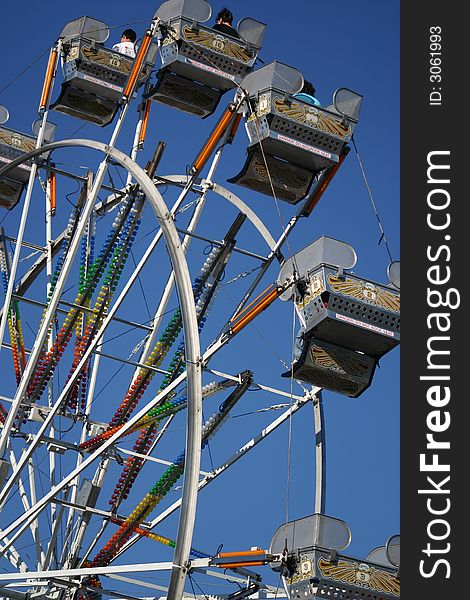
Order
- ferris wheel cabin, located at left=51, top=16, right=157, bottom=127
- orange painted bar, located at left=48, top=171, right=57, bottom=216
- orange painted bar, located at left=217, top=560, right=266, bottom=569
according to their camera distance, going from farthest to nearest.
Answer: orange painted bar, located at left=48, top=171, right=57, bottom=216, ferris wheel cabin, located at left=51, top=16, right=157, bottom=127, orange painted bar, located at left=217, top=560, right=266, bottom=569

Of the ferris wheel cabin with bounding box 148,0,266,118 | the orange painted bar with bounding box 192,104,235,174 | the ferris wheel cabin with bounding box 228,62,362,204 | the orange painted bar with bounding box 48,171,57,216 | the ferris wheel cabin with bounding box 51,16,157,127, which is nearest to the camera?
the ferris wheel cabin with bounding box 228,62,362,204

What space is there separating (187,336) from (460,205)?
4.77m

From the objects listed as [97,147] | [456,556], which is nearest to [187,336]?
[97,147]

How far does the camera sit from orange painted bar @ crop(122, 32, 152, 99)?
63.1 feet

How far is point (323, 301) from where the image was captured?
53.4 feet

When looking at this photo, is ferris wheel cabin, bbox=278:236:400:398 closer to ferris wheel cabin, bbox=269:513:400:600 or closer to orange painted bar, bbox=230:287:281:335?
orange painted bar, bbox=230:287:281:335

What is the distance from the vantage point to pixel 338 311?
645 inches

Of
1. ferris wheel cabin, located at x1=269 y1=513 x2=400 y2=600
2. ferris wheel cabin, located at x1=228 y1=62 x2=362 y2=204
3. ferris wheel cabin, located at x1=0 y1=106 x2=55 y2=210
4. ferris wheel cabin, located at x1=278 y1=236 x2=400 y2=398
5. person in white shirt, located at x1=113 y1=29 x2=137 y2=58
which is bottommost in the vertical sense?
ferris wheel cabin, located at x1=269 y1=513 x2=400 y2=600

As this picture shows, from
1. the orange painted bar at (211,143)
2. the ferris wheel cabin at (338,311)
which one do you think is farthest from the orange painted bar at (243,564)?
the orange painted bar at (211,143)

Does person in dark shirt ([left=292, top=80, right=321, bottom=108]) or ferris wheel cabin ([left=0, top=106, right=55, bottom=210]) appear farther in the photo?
ferris wheel cabin ([left=0, top=106, right=55, bottom=210])

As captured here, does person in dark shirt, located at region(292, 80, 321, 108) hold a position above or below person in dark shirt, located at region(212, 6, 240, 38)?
below

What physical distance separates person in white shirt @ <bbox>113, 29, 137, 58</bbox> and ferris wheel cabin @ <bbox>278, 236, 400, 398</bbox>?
5.86 m

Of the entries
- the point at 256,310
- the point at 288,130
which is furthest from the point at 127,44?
the point at 256,310

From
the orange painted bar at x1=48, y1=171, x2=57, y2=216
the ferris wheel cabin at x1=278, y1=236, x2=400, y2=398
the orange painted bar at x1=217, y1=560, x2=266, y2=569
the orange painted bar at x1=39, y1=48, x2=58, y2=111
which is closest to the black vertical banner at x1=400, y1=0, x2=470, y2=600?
the ferris wheel cabin at x1=278, y1=236, x2=400, y2=398
